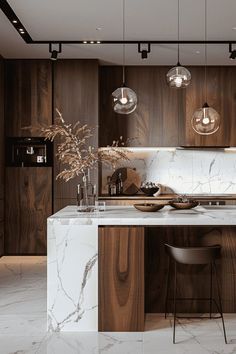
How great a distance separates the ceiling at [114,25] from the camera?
14.9 ft

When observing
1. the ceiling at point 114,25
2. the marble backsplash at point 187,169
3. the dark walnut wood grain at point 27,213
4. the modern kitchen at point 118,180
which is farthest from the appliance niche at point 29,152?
the ceiling at point 114,25

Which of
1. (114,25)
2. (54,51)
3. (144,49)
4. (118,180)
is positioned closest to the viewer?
(114,25)

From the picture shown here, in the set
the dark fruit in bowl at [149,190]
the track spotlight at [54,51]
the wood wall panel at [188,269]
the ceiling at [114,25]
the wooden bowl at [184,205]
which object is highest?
the ceiling at [114,25]

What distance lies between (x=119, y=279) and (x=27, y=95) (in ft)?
12.5

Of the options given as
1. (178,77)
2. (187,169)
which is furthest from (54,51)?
(187,169)

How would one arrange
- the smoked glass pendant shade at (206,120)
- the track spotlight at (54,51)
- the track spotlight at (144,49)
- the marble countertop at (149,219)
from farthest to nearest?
1. the track spotlight at (54,51)
2. the track spotlight at (144,49)
3. the smoked glass pendant shade at (206,120)
4. the marble countertop at (149,219)

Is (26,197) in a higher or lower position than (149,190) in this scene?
lower

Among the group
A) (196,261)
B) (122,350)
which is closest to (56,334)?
(122,350)

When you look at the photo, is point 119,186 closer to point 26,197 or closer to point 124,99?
point 26,197

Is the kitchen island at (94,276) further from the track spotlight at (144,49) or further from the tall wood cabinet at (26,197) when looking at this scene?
the tall wood cabinet at (26,197)

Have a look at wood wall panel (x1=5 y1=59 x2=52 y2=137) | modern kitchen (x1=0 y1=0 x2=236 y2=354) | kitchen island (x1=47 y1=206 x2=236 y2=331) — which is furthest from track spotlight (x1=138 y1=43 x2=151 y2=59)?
kitchen island (x1=47 y1=206 x2=236 y2=331)

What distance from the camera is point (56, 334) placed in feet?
11.5

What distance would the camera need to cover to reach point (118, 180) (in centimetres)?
693

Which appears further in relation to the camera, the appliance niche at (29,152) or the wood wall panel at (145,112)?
the wood wall panel at (145,112)
